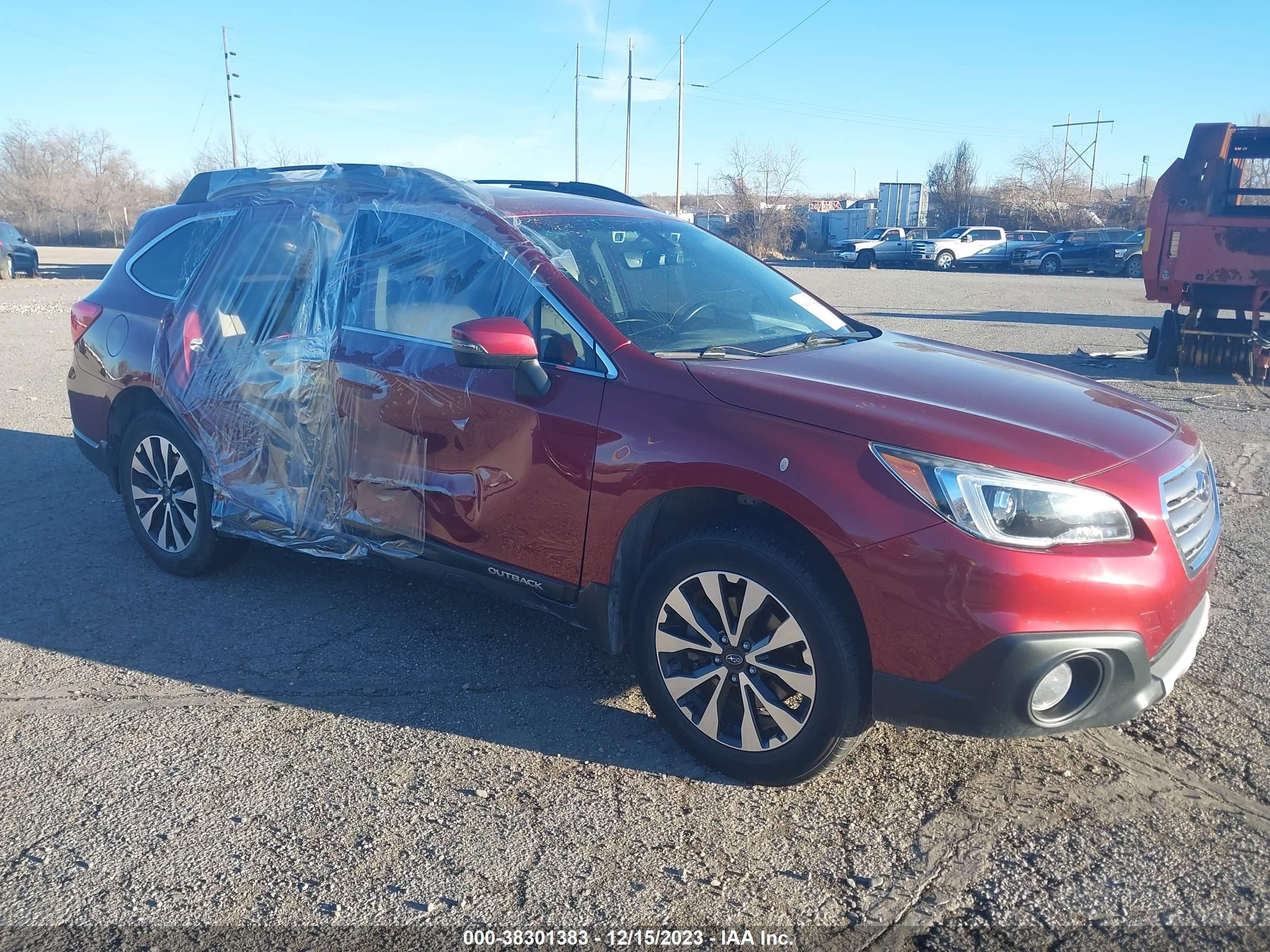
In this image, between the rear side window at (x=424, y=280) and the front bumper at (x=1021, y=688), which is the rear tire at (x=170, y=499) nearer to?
the rear side window at (x=424, y=280)

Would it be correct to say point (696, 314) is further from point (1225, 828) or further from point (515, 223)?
point (1225, 828)

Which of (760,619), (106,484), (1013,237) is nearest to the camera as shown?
(760,619)

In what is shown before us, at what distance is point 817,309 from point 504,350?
5.75 feet

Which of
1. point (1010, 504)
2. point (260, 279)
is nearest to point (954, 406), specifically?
point (1010, 504)

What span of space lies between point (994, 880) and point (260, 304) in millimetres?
3717

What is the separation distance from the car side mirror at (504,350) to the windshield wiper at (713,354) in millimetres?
423

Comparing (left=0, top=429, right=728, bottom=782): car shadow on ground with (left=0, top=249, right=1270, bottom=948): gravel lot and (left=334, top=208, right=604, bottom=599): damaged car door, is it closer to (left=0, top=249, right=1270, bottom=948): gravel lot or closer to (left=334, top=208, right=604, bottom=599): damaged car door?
(left=0, top=249, right=1270, bottom=948): gravel lot

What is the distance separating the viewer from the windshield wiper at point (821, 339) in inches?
147

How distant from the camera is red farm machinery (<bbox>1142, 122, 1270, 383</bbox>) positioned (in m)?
10.8

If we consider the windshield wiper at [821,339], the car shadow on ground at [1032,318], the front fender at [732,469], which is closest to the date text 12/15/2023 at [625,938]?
the front fender at [732,469]

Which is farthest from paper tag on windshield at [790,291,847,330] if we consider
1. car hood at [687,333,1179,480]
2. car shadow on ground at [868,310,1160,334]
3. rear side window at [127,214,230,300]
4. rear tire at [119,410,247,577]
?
car shadow on ground at [868,310,1160,334]

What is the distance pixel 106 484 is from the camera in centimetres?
661

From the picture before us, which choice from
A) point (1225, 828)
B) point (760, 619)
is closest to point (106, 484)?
point (760, 619)

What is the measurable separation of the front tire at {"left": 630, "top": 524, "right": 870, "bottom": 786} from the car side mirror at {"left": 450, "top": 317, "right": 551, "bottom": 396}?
2.55 ft
